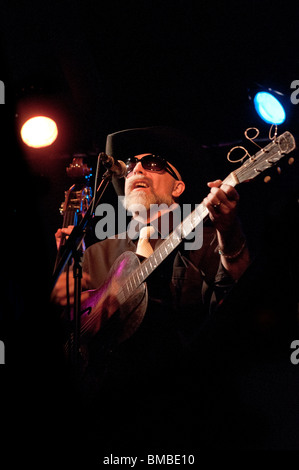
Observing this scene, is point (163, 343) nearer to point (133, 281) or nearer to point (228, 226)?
point (133, 281)

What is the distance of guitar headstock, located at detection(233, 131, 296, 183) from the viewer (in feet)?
7.11

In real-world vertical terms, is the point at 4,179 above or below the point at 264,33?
below

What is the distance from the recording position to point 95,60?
3.82m

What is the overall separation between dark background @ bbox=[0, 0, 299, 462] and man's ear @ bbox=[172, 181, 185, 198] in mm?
104

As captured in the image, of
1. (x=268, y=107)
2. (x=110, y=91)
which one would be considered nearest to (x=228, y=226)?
(x=268, y=107)

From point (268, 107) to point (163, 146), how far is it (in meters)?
0.72

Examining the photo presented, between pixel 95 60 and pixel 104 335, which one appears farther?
pixel 95 60

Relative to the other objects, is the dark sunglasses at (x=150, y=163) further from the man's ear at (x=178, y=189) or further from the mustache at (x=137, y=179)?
the man's ear at (x=178, y=189)

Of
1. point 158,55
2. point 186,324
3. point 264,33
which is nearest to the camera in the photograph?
point 186,324

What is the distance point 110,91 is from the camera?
3.95 m
